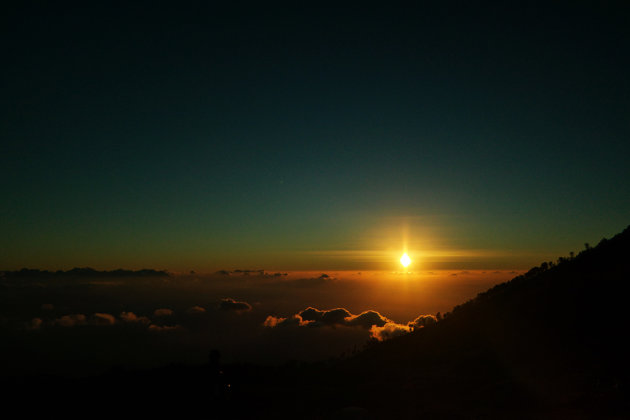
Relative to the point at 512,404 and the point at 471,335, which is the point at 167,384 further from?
the point at 471,335

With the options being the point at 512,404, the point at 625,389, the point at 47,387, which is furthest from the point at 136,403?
the point at 625,389

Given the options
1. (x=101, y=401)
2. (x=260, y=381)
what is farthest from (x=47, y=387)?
(x=260, y=381)

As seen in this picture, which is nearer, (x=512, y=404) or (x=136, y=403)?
(x=512, y=404)

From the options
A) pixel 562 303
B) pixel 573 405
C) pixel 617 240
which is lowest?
pixel 573 405

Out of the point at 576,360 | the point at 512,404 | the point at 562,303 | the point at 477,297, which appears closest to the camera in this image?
the point at 512,404

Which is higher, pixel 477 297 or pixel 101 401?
pixel 477 297

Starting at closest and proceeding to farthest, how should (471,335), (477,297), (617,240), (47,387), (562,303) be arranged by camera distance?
1. (47,387)
2. (562,303)
3. (471,335)
4. (617,240)
5. (477,297)
